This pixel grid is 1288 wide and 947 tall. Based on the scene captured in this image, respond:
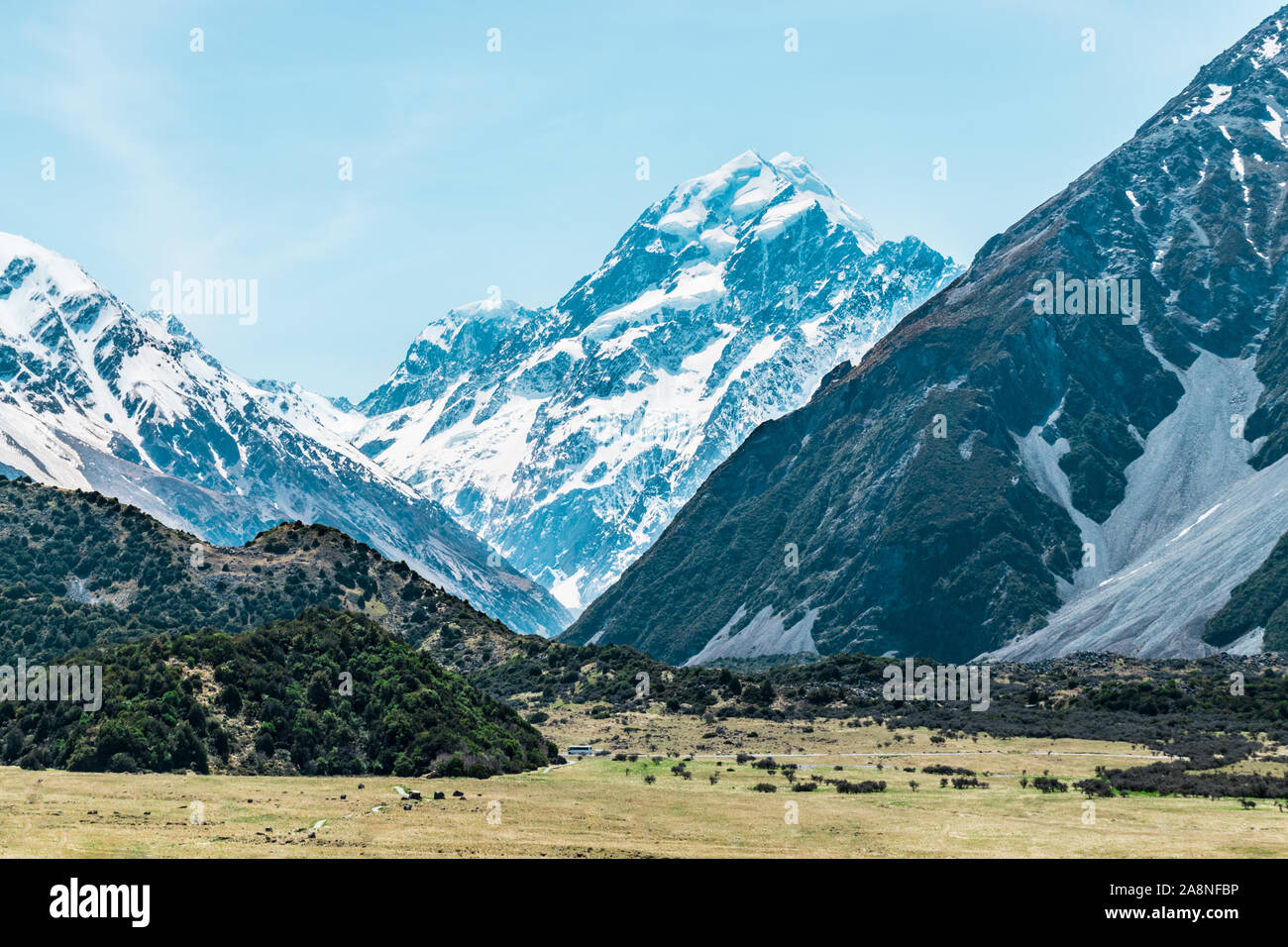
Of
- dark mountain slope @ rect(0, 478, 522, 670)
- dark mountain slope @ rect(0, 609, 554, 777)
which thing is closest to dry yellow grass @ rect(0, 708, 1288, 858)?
dark mountain slope @ rect(0, 609, 554, 777)

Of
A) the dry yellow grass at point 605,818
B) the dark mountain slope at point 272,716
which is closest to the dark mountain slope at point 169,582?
the dark mountain slope at point 272,716

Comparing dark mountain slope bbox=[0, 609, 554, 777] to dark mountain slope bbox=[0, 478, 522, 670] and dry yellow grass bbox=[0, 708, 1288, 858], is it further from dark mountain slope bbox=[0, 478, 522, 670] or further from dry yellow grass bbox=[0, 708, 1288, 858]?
dark mountain slope bbox=[0, 478, 522, 670]

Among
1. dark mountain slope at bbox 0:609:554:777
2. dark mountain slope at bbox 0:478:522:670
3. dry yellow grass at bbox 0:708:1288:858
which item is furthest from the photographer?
dark mountain slope at bbox 0:478:522:670

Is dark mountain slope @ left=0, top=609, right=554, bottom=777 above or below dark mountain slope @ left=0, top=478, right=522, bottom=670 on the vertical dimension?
below

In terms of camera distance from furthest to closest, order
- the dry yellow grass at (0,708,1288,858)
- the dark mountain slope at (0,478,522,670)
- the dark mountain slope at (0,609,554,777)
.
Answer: the dark mountain slope at (0,478,522,670) → the dark mountain slope at (0,609,554,777) → the dry yellow grass at (0,708,1288,858)

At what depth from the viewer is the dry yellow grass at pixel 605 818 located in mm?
53812

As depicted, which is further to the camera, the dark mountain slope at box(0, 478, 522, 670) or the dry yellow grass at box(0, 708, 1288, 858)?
Answer: the dark mountain slope at box(0, 478, 522, 670)

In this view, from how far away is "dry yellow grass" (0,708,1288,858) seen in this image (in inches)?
2119

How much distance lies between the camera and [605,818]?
67188 mm

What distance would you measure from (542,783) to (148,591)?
110m
